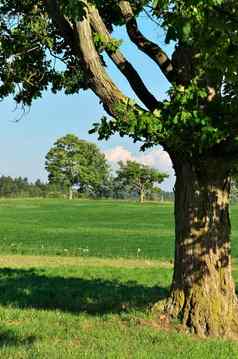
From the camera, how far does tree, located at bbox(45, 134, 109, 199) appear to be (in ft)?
376

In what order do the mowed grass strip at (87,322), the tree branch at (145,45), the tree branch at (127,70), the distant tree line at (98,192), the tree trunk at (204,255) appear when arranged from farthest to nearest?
1. the distant tree line at (98,192)
2. the tree branch at (145,45)
3. the tree branch at (127,70)
4. the tree trunk at (204,255)
5. the mowed grass strip at (87,322)

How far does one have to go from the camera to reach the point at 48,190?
451 feet

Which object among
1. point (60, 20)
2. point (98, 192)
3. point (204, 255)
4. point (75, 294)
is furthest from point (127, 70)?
point (98, 192)

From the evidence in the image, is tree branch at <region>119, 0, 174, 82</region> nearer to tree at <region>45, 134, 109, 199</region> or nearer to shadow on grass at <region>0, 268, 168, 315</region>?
shadow on grass at <region>0, 268, 168, 315</region>

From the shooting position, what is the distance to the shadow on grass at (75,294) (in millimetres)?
10734

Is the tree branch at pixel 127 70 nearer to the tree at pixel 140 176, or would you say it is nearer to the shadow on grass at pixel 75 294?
the shadow on grass at pixel 75 294

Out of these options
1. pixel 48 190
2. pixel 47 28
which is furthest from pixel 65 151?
pixel 47 28

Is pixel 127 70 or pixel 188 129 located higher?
pixel 127 70

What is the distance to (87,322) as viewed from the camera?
9188mm

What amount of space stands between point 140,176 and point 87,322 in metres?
102

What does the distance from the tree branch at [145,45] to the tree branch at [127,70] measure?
0.46m

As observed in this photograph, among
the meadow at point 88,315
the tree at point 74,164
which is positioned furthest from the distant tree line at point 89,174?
the meadow at point 88,315

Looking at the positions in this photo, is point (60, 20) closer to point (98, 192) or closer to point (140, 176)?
point (140, 176)

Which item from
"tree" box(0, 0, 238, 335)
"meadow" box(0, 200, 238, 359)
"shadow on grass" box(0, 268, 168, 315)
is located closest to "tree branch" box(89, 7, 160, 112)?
"tree" box(0, 0, 238, 335)
